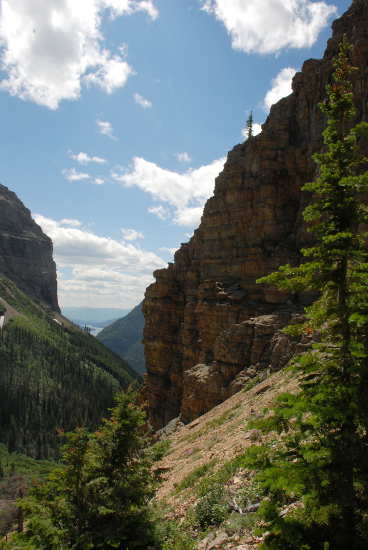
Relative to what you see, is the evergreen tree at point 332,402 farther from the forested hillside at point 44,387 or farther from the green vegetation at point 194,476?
the forested hillside at point 44,387

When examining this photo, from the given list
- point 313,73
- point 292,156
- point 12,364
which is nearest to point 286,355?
point 292,156

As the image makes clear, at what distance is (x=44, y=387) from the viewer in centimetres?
15138

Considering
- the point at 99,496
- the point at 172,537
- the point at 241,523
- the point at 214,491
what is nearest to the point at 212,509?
the point at 214,491

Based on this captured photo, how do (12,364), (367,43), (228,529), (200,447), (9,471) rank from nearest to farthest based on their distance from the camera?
(228,529)
(200,447)
(367,43)
(9,471)
(12,364)

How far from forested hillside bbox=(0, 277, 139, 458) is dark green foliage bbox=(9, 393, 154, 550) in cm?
11759

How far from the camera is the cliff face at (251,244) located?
34094 millimetres

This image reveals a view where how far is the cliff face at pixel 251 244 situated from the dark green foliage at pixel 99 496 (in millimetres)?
18664

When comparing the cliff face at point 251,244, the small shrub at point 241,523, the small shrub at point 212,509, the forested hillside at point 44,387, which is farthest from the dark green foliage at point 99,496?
the forested hillside at point 44,387

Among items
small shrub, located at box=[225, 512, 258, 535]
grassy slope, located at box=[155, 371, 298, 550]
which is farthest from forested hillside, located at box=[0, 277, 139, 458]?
small shrub, located at box=[225, 512, 258, 535]

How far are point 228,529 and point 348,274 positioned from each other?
7.03 m

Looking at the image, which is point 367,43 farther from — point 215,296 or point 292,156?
point 215,296

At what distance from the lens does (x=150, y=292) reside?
2131 inches

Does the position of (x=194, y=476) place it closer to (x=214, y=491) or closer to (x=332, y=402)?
(x=214, y=491)

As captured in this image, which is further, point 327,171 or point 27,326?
point 27,326
